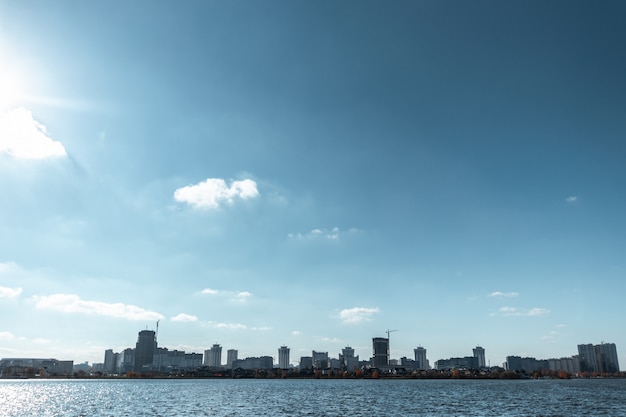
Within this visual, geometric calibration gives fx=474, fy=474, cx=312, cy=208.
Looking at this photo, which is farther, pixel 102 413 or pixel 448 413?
pixel 102 413

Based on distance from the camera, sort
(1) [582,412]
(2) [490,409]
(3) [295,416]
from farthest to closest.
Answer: (2) [490,409] → (1) [582,412] → (3) [295,416]

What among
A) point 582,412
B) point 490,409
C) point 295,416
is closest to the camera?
Result: point 295,416

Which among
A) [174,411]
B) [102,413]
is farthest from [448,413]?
[102,413]

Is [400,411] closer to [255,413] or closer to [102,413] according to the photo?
[255,413]

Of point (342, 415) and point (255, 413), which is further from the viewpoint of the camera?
point (255, 413)

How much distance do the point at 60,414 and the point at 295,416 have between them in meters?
46.2

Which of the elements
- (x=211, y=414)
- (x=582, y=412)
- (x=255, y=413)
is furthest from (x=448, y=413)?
(x=211, y=414)

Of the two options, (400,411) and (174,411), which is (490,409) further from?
(174,411)

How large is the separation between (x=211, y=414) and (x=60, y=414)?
102ft

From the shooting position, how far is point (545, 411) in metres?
87.5

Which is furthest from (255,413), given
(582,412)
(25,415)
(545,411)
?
(582,412)

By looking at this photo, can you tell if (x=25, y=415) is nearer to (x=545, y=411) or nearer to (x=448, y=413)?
(x=448, y=413)

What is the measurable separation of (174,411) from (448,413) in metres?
51.1

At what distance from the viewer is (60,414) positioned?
9044 cm
